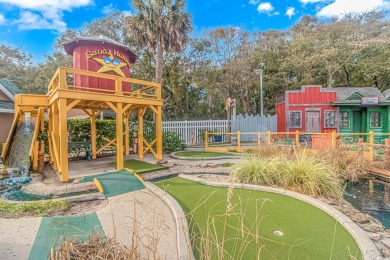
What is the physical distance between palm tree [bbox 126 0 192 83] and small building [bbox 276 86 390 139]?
29.9 feet

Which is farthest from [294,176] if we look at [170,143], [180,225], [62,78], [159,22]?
[159,22]

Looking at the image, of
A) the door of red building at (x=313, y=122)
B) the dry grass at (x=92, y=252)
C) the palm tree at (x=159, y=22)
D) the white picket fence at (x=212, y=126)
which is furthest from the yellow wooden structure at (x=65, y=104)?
the door of red building at (x=313, y=122)

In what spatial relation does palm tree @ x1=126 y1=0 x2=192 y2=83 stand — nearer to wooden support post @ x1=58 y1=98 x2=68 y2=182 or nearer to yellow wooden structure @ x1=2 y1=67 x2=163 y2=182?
yellow wooden structure @ x1=2 y1=67 x2=163 y2=182

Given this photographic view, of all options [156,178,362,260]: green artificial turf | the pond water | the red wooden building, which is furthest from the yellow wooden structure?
the red wooden building

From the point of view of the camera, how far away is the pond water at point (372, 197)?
193 inches

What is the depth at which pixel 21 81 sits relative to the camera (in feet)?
77.7

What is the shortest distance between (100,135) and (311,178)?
30.0ft

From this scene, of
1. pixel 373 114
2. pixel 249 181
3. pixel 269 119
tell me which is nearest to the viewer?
pixel 249 181

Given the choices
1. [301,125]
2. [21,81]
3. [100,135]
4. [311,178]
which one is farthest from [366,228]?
[21,81]

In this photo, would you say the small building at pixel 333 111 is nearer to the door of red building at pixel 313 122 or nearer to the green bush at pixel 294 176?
the door of red building at pixel 313 122

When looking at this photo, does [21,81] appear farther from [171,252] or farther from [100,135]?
[171,252]

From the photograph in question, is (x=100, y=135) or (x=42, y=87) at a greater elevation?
(x=42, y=87)

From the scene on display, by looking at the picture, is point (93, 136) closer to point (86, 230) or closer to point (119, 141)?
point (119, 141)

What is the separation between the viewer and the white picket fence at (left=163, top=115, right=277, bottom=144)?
15.7 m
